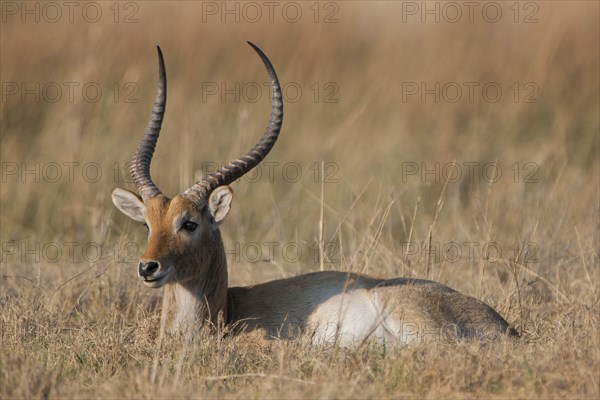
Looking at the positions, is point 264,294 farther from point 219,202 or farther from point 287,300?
point 219,202

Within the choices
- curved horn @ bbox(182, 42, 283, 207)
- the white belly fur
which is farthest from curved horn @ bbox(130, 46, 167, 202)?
the white belly fur

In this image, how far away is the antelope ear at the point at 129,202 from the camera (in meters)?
6.64

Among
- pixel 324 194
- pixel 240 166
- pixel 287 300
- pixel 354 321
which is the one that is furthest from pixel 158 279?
pixel 324 194

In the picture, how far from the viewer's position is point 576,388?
5.03 meters

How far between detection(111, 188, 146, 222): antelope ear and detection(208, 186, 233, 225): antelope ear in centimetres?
43

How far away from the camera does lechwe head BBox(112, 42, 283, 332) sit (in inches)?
253

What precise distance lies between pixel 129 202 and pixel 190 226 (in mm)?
463

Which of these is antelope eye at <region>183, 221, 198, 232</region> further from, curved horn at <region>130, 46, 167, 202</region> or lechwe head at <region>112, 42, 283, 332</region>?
curved horn at <region>130, 46, 167, 202</region>

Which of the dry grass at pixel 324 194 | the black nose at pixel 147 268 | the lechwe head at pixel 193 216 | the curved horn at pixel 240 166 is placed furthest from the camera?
the curved horn at pixel 240 166

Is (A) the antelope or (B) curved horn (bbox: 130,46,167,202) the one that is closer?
(A) the antelope

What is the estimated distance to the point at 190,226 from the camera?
655 cm

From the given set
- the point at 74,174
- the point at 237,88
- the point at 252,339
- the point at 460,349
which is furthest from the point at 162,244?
the point at 237,88

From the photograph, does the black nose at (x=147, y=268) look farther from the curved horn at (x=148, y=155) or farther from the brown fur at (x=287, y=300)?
the curved horn at (x=148, y=155)

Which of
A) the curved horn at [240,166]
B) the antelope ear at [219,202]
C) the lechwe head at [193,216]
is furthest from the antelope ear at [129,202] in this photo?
the antelope ear at [219,202]
